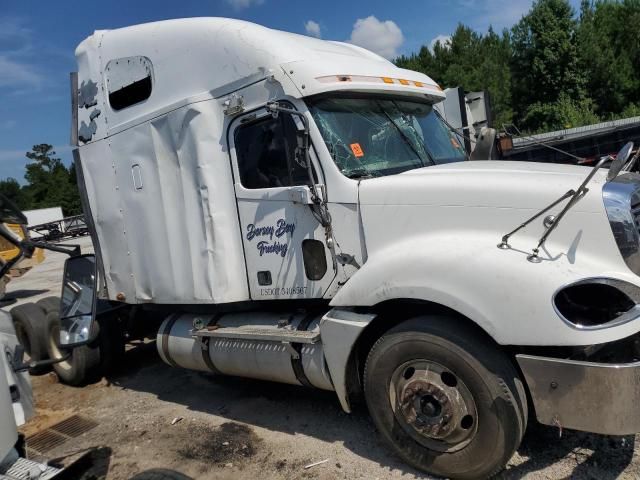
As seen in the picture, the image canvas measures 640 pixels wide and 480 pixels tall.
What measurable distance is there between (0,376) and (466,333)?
101 inches

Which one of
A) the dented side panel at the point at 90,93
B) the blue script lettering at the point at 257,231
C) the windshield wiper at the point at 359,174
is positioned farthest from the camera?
the dented side panel at the point at 90,93

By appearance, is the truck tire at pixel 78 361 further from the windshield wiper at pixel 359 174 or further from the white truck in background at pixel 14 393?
the windshield wiper at pixel 359 174

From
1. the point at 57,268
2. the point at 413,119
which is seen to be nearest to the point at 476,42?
the point at 57,268

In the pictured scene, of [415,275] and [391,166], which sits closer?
[415,275]

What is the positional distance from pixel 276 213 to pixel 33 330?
12.1ft

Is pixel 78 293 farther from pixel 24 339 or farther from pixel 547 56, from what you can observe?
pixel 547 56

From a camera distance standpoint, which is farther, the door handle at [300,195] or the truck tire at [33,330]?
the truck tire at [33,330]

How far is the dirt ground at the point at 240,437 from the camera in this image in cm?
350

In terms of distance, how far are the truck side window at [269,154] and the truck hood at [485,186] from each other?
0.65m

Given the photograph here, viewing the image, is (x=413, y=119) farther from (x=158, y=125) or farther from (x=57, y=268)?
(x=57, y=268)

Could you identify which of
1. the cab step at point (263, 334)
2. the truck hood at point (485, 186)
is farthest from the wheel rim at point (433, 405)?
the truck hood at point (485, 186)

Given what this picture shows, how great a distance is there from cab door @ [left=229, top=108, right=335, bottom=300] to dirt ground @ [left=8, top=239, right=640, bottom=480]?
109cm

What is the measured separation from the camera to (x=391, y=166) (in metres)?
3.95

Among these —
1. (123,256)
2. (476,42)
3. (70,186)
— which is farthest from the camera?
(70,186)
